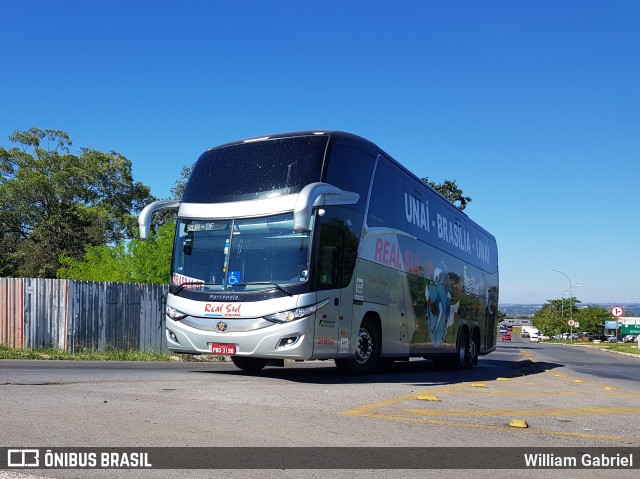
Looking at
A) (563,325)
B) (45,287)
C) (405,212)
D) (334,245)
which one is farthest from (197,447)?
(563,325)

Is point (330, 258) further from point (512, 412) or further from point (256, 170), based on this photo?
point (512, 412)

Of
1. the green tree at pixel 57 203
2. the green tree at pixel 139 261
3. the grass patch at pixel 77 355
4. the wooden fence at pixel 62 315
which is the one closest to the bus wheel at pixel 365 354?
the grass patch at pixel 77 355

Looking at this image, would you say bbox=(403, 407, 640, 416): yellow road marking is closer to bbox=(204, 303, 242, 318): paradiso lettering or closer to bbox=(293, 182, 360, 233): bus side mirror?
bbox=(293, 182, 360, 233): bus side mirror

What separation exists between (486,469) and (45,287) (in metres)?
16.0

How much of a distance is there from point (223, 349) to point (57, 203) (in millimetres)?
47689

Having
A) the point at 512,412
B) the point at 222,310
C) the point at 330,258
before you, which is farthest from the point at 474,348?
the point at 512,412

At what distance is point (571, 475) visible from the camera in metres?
4.76

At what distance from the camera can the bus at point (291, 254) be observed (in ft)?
→ 32.4

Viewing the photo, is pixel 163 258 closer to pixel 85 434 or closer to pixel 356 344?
pixel 356 344

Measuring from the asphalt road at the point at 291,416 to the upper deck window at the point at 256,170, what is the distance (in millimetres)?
3053

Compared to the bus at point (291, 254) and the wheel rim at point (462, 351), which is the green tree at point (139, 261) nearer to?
the wheel rim at point (462, 351)

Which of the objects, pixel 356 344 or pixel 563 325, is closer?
pixel 356 344

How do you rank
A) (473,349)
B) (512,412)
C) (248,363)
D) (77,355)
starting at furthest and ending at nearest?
(473,349)
(77,355)
(248,363)
(512,412)

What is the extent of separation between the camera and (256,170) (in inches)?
425
